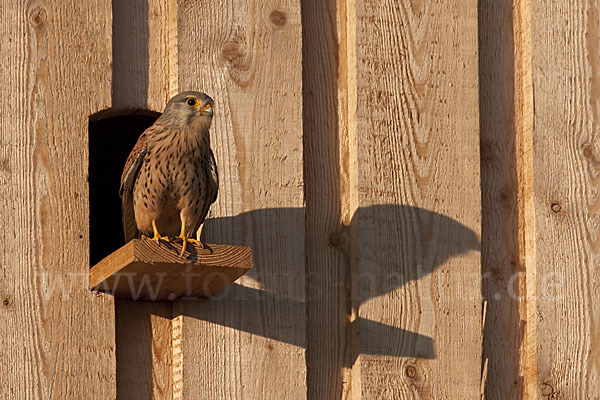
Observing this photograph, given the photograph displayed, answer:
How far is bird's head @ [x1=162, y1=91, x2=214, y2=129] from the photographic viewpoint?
14.8ft

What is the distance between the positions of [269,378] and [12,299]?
105cm

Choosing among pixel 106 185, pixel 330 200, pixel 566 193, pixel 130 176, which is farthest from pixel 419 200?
pixel 106 185

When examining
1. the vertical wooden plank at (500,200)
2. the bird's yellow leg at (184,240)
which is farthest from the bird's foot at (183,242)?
the vertical wooden plank at (500,200)

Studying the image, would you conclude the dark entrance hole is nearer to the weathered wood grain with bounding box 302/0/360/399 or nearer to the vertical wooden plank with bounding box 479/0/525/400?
the weathered wood grain with bounding box 302/0/360/399

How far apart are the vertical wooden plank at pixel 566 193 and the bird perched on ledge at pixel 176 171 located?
1.46m

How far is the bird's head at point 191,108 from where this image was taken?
177 inches

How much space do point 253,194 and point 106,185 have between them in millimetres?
2467

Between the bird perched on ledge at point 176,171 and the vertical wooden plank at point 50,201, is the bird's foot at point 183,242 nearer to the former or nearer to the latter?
the bird perched on ledge at point 176,171

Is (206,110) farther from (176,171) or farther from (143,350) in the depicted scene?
(143,350)

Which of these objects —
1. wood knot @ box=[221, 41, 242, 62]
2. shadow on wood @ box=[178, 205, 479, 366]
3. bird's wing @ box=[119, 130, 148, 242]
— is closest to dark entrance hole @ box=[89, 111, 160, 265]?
bird's wing @ box=[119, 130, 148, 242]

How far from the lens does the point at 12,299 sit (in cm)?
438

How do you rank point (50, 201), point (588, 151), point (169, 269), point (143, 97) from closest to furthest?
point (169, 269) < point (50, 201) < point (143, 97) < point (588, 151)

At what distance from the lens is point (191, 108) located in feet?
14.8

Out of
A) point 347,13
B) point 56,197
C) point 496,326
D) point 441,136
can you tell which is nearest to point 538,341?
point 496,326
